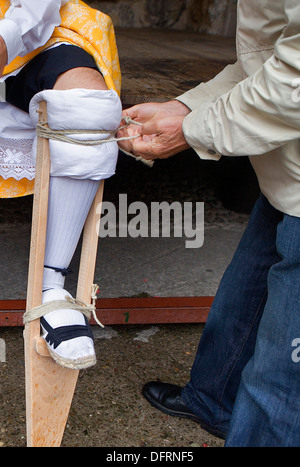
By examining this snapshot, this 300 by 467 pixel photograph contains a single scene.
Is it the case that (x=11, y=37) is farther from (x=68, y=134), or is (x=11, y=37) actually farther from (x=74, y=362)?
(x=74, y=362)

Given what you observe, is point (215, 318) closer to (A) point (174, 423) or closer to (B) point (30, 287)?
(A) point (174, 423)

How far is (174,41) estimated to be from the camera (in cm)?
390

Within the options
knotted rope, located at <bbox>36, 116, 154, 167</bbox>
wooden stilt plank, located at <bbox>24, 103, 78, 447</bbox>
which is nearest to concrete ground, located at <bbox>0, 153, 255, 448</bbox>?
wooden stilt plank, located at <bbox>24, 103, 78, 447</bbox>

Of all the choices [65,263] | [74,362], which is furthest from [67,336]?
[65,263]

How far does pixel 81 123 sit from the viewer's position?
1259 mm

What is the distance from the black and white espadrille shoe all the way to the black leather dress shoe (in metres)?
0.43

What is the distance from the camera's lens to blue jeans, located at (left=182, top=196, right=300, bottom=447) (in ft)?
3.71

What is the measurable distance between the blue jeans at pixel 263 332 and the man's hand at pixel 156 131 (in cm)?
28

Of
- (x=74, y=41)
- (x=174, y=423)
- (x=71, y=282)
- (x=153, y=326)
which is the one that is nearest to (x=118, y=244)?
(x=71, y=282)

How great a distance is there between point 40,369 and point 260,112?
773 millimetres

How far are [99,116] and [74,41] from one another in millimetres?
294

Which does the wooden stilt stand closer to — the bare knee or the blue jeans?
the bare knee

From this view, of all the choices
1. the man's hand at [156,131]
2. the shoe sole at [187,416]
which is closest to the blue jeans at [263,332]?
the shoe sole at [187,416]

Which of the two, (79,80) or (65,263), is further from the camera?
(65,263)
